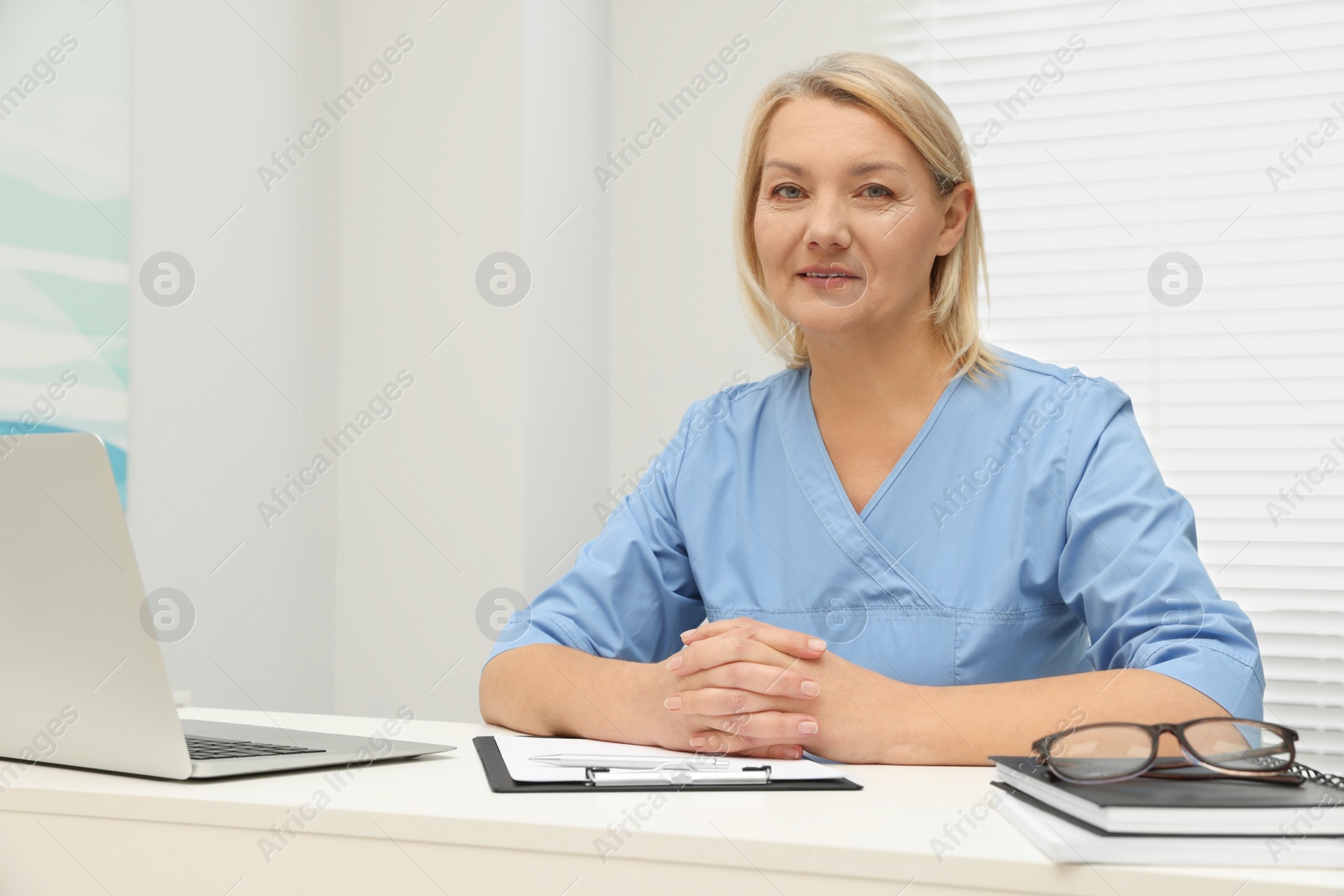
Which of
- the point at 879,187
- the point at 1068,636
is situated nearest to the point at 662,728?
the point at 1068,636

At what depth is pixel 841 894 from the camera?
1.90 feet

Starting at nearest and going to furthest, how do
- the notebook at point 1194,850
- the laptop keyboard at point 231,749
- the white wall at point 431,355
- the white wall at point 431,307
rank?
the notebook at point 1194,850, the laptop keyboard at point 231,749, the white wall at point 431,307, the white wall at point 431,355

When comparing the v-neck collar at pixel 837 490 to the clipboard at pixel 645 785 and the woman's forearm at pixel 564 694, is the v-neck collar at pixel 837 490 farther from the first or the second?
the clipboard at pixel 645 785

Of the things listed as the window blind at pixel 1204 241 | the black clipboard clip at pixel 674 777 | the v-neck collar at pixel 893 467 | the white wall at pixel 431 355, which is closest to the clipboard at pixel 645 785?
the black clipboard clip at pixel 674 777

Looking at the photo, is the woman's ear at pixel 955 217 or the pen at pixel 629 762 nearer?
the pen at pixel 629 762

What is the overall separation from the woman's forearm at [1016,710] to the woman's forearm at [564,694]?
0.24m

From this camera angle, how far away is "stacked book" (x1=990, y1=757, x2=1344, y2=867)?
0.55m

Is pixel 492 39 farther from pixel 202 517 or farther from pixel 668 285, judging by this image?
pixel 202 517

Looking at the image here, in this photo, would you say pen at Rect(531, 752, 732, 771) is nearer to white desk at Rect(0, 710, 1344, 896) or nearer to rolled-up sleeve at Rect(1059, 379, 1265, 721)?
white desk at Rect(0, 710, 1344, 896)

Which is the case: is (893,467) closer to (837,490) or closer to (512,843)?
(837,490)

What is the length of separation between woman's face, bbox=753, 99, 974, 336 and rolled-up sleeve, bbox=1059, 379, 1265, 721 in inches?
10.3

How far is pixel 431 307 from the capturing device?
2262 mm

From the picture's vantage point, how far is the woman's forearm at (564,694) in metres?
1.00

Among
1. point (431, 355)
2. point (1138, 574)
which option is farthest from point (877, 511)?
point (431, 355)
